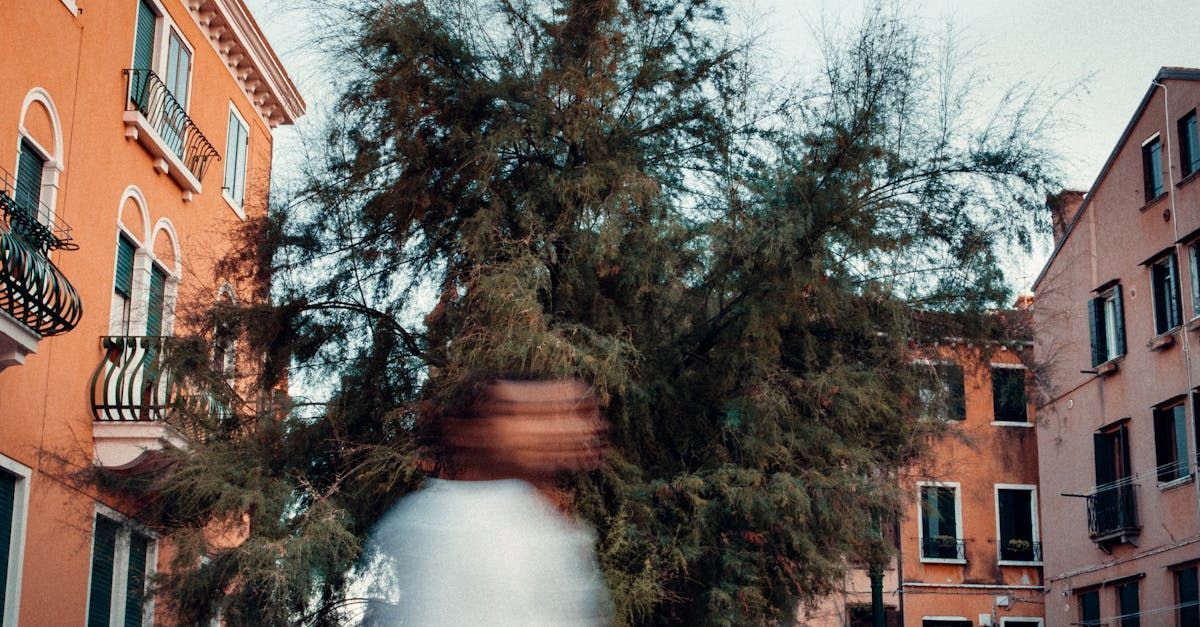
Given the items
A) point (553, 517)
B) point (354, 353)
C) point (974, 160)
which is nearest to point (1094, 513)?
point (974, 160)

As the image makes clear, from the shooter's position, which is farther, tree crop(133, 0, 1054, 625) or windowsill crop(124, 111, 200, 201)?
windowsill crop(124, 111, 200, 201)

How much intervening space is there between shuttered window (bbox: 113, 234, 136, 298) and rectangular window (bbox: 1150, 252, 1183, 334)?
17099mm

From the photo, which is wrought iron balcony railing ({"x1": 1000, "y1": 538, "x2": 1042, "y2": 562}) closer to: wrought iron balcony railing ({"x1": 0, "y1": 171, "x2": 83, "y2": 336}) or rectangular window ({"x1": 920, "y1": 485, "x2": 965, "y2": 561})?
rectangular window ({"x1": 920, "y1": 485, "x2": 965, "y2": 561})

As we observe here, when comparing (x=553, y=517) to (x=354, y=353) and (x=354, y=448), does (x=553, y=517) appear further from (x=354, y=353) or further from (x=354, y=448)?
(x=354, y=353)

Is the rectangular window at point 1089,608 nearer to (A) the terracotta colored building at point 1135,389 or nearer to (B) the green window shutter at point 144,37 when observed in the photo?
(A) the terracotta colored building at point 1135,389

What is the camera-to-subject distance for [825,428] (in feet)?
31.9

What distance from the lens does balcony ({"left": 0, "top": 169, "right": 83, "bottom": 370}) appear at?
445 inches

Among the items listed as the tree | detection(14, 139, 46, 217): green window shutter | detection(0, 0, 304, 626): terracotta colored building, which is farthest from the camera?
detection(14, 139, 46, 217): green window shutter

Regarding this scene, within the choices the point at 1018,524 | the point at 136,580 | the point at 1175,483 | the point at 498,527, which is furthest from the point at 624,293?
the point at 1018,524

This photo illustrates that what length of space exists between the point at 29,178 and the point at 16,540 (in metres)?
3.55

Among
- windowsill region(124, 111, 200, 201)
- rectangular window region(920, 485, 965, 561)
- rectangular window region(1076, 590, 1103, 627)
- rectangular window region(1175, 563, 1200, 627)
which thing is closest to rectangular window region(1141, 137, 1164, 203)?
rectangular window region(1175, 563, 1200, 627)

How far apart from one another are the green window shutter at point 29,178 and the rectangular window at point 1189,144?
723 inches

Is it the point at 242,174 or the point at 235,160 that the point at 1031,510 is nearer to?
the point at 242,174

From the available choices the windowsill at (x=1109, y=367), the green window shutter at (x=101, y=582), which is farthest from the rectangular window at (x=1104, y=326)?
the green window shutter at (x=101, y=582)
